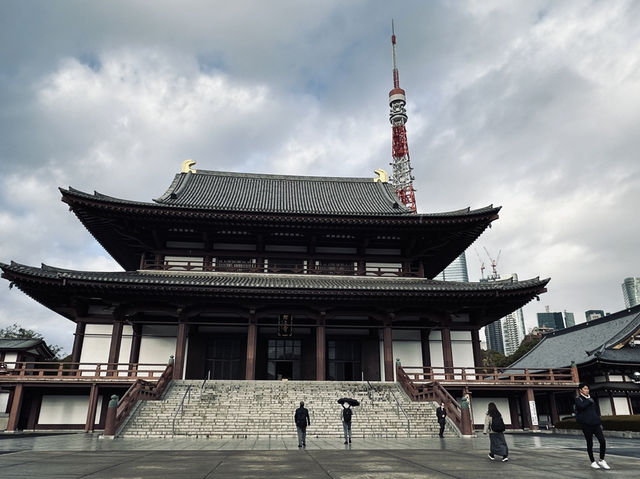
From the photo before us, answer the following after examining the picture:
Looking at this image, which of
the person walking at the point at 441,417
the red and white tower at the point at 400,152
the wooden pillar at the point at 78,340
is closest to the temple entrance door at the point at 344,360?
Result: the person walking at the point at 441,417

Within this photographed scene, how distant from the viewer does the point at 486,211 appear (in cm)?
2694

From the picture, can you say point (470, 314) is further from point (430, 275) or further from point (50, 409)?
point (50, 409)

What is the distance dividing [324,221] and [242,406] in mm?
11521

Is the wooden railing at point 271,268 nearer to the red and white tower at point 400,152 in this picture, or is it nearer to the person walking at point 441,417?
the person walking at point 441,417

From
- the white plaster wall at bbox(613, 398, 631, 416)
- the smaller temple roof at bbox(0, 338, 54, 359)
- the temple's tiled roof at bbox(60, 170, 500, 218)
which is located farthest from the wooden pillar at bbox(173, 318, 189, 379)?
the white plaster wall at bbox(613, 398, 631, 416)

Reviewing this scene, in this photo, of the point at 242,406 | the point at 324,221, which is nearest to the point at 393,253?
the point at 324,221

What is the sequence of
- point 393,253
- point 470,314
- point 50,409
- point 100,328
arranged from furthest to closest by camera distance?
point 393,253
point 470,314
point 100,328
point 50,409

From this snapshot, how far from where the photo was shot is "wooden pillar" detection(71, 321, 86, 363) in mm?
24625

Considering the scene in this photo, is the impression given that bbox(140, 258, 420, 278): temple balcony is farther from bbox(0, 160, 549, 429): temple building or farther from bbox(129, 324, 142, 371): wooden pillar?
bbox(129, 324, 142, 371): wooden pillar

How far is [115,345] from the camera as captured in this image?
79.0 feet

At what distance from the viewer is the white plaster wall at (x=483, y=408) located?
2474cm

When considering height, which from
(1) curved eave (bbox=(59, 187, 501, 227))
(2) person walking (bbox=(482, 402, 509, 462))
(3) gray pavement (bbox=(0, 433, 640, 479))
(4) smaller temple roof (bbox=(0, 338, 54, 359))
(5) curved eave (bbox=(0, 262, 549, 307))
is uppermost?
(1) curved eave (bbox=(59, 187, 501, 227))

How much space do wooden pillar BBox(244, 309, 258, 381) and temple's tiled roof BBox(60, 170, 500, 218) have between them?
8.08m

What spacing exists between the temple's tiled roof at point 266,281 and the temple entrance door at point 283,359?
4.31 meters
